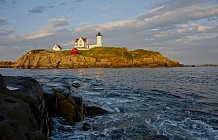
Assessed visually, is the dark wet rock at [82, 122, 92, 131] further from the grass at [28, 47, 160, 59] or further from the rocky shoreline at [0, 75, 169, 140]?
the grass at [28, 47, 160, 59]

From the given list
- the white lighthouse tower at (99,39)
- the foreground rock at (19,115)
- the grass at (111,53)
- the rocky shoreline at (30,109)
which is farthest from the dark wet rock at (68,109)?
the white lighthouse tower at (99,39)

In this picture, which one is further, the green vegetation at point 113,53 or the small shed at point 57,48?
the small shed at point 57,48

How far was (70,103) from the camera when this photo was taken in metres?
16.6

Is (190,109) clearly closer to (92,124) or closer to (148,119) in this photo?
(148,119)

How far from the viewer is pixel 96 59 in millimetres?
142500

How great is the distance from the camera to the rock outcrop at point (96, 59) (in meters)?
141

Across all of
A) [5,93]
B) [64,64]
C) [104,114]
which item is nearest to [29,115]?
[5,93]

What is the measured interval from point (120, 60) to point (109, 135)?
444 feet

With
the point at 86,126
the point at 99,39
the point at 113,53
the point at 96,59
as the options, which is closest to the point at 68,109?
the point at 86,126

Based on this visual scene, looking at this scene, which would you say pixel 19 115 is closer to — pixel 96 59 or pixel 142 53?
pixel 96 59

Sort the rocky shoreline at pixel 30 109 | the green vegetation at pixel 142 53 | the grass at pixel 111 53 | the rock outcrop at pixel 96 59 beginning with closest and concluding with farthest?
1. the rocky shoreline at pixel 30 109
2. the rock outcrop at pixel 96 59
3. the grass at pixel 111 53
4. the green vegetation at pixel 142 53

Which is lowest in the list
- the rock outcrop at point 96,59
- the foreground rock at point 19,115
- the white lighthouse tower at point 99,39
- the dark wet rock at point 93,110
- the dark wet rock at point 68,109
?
the dark wet rock at point 93,110

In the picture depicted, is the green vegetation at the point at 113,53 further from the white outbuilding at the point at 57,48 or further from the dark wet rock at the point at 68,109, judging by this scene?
the dark wet rock at the point at 68,109

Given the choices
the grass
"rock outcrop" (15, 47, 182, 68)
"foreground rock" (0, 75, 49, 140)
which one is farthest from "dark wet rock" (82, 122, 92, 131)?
the grass
